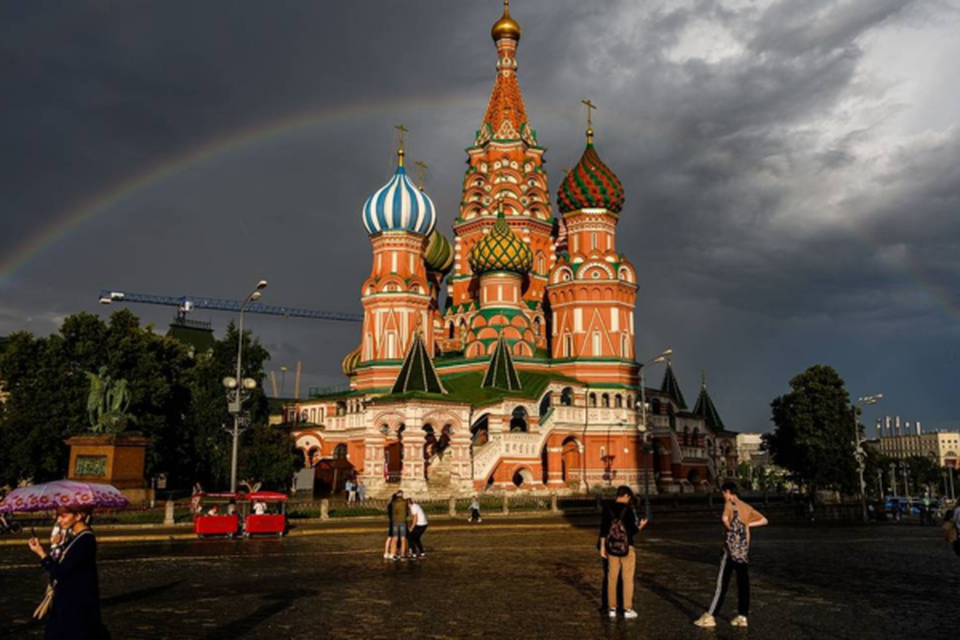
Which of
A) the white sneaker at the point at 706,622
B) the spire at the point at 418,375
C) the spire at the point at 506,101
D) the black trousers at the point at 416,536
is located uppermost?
the spire at the point at 506,101

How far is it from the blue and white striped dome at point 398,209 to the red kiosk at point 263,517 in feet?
113

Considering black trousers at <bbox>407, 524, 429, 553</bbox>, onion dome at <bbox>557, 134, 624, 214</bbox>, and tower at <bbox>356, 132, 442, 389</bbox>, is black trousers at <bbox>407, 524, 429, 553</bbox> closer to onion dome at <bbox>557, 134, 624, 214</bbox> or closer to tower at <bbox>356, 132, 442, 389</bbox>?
tower at <bbox>356, 132, 442, 389</bbox>

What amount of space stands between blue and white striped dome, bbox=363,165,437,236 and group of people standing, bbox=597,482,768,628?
47.9m

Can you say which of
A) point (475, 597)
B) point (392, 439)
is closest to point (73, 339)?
point (392, 439)

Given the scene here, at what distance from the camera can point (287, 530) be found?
2748cm

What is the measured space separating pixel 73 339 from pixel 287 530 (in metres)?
27.6

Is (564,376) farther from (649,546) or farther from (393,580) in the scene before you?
(393,580)

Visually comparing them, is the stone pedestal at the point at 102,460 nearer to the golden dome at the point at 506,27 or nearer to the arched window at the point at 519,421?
the arched window at the point at 519,421

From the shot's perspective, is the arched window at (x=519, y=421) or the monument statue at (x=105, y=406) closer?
the monument statue at (x=105, y=406)

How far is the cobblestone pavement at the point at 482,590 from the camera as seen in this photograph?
414 inches

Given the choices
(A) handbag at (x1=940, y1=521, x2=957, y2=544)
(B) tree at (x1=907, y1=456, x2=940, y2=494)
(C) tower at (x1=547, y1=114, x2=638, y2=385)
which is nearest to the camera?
(A) handbag at (x1=940, y1=521, x2=957, y2=544)

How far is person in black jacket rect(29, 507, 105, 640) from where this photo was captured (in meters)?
6.97

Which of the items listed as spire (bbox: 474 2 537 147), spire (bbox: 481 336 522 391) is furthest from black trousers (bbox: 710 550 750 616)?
spire (bbox: 474 2 537 147)

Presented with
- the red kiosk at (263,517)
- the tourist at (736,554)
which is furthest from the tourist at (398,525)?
the tourist at (736,554)
